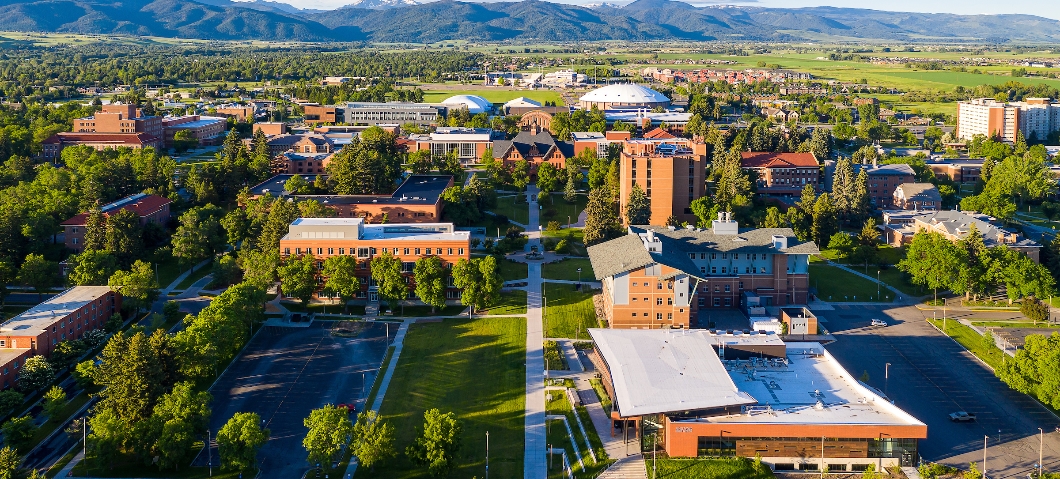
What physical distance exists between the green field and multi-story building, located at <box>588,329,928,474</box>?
118 metres

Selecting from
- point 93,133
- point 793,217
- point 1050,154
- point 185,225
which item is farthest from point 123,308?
point 1050,154

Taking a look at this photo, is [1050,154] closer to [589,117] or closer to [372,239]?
[589,117]

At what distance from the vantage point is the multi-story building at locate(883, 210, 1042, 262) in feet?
179

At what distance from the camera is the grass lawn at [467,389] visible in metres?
31.5

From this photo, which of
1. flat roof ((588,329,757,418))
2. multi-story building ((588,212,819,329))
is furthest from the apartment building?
multi-story building ((588,212,819,329))

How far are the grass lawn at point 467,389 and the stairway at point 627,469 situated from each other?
9.62ft

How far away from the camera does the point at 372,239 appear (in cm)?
5028

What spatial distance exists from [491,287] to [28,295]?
24.8 meters

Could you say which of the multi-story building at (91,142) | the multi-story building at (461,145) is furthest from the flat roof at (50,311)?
the multi-story building at (91,142)

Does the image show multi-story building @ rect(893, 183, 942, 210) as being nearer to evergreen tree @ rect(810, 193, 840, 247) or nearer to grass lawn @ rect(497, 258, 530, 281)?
evergreen tree @ rect(810, 193, 840, 247)

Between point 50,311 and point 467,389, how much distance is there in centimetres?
1902

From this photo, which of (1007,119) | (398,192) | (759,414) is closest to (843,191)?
(398,192)

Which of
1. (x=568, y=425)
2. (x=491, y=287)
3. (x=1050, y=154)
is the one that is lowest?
(x=568, y=425)

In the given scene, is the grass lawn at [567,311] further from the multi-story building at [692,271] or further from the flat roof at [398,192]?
the flat roof at [398,192]
